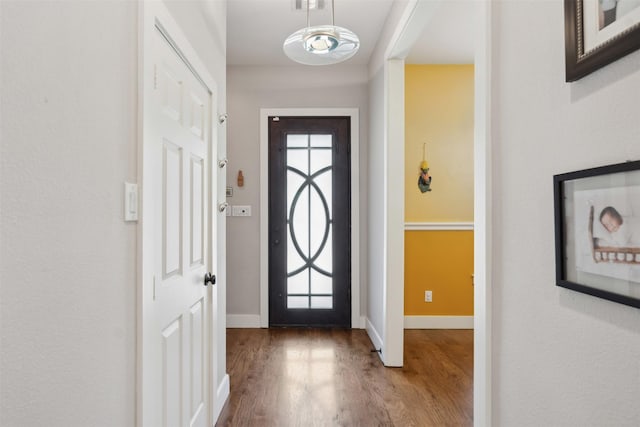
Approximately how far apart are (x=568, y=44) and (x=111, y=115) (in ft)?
3.81

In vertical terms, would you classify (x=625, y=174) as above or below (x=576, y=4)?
below

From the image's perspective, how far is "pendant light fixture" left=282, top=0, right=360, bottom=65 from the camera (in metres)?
2.11

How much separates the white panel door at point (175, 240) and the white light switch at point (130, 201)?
0.15 feet

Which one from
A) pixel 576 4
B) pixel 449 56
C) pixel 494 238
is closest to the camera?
pixel 576 4

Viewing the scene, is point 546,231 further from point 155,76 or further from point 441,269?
point 441,269

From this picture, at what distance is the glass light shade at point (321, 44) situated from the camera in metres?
2.11

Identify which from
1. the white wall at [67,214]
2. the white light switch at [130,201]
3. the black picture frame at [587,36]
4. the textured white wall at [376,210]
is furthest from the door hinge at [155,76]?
the textured white wall at [376,210]

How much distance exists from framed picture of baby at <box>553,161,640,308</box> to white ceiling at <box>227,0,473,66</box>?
7.15ft

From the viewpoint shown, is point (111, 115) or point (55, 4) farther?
point (111, 115)

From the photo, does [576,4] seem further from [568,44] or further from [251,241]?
[251,241]

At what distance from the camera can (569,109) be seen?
0.90 metres

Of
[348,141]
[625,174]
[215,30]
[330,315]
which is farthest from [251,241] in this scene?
[625,174]

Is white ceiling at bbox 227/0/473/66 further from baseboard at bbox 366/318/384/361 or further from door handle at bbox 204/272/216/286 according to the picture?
baseboard at bbox 366/318/384/361

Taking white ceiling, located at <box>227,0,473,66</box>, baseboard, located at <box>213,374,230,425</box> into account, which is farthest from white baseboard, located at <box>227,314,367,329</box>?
white ceiling, located at <box>227,0,473,66</box>
